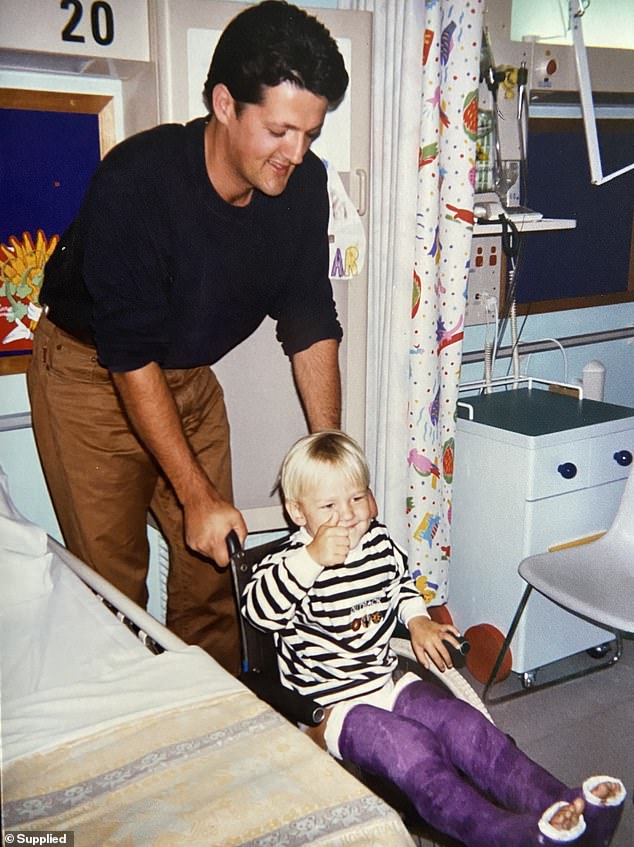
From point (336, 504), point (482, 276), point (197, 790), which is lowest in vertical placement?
point (197, 790)

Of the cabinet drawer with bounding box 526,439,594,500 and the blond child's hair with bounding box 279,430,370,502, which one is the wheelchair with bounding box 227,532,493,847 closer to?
the blond child's hair with bounding box 279,430,370,502

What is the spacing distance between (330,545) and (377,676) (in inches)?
11.9

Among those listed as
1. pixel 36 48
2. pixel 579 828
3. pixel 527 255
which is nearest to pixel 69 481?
pixel 36 48

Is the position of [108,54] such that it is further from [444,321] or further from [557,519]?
[557,519]

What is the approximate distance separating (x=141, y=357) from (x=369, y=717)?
80cm

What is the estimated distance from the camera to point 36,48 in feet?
6.40

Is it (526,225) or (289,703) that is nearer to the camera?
(289,703)

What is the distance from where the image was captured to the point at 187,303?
1928 millimetres

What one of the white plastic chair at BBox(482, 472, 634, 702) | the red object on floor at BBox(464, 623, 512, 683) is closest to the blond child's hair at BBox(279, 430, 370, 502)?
the white plastic chair at BBox(482, 472, 634, 702)

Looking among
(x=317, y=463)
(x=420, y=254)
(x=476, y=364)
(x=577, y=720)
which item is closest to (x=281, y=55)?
(x=317, y=463)

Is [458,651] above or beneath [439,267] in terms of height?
beneath

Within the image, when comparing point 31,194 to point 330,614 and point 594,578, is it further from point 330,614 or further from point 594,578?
point 594,578

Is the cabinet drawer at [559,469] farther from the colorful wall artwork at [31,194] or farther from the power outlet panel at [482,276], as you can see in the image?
the colorful wall artwork at [31,194]

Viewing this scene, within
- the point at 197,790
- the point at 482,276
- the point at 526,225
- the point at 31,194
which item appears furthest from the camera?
the point at 482,276
